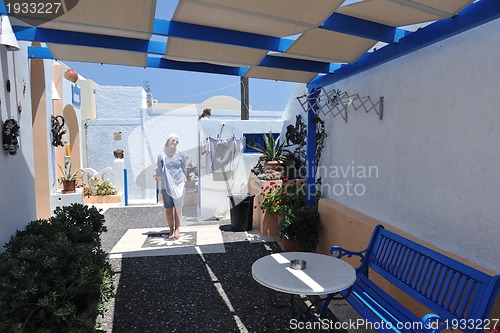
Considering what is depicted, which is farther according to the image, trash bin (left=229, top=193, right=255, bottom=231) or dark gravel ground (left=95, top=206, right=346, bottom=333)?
trash bin (left=229, top=193, right=255, bottom=231)

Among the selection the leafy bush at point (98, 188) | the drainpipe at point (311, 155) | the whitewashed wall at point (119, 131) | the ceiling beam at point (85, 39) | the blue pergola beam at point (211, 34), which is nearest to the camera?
the blue pergola beam at point (211, 34)

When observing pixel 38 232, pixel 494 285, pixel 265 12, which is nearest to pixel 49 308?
pixel 38 232

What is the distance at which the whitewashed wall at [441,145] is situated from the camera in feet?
8.39

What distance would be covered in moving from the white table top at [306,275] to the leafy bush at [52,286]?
1344mm

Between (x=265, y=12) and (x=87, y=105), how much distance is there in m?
12.4

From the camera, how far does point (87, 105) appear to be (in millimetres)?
13094

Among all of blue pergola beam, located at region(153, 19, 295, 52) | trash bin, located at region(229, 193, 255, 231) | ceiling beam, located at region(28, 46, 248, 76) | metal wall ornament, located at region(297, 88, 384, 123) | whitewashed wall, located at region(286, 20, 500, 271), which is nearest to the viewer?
whitewashed wall, located at region(286, 20, 500, 271)

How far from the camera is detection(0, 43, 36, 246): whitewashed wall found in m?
3.32

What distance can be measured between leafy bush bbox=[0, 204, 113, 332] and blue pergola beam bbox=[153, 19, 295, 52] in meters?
2.13

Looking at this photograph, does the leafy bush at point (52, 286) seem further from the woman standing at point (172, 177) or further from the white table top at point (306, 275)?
the woman standing at point (172, 177)

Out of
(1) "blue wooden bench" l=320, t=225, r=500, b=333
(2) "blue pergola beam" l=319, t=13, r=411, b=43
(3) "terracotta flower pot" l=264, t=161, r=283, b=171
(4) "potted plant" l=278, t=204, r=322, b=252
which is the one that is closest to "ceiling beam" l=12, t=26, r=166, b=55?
(2) "blue pergola beam" l=319, t=13, r=411, b=43

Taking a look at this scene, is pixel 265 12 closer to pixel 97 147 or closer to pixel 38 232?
pixel 38 232

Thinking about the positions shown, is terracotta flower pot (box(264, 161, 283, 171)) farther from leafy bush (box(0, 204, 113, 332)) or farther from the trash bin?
leafy bush (box(0, 204, 113, 332))

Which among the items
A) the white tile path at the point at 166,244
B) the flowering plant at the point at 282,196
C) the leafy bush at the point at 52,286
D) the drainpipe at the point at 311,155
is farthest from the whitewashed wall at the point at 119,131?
the leafy bush at the point at 52,286
